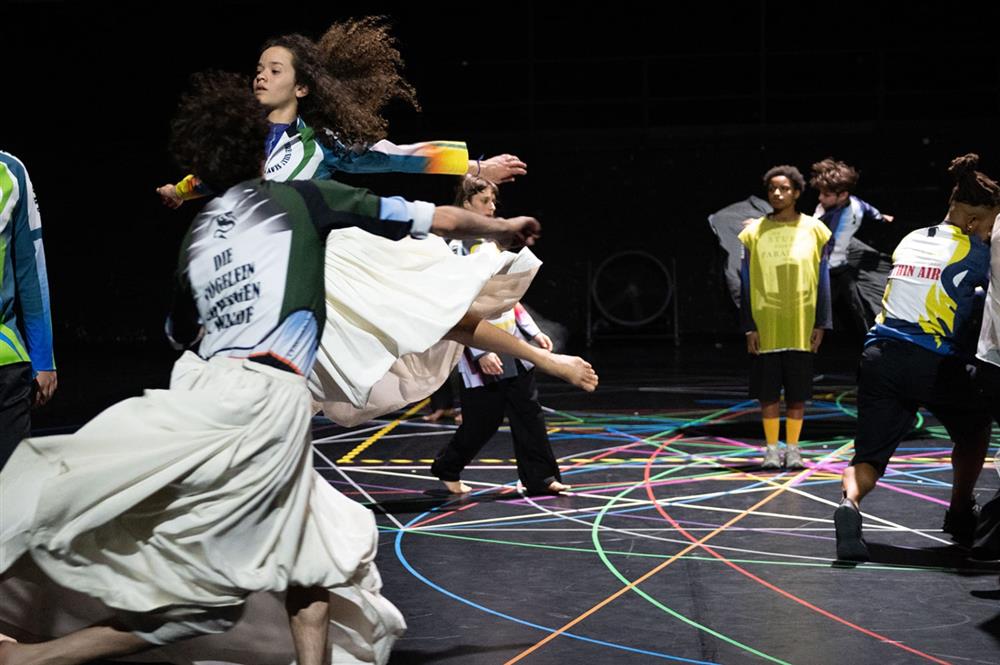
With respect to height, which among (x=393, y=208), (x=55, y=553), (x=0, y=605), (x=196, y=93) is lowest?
(x=0, y=605)

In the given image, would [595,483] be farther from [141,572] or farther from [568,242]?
[568,242]

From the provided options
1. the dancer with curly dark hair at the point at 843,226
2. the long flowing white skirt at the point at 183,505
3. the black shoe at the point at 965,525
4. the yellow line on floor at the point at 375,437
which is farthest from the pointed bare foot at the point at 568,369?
the dancer with curly dark hair at the point at 843,226

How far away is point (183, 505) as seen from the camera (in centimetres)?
306

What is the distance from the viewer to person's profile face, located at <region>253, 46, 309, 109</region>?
14.5 feet

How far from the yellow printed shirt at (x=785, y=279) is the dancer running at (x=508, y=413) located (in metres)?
1.66

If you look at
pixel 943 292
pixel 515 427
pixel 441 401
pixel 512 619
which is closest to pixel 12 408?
pixel 512 619

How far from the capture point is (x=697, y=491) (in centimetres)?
686

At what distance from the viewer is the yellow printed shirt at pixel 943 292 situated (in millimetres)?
5297

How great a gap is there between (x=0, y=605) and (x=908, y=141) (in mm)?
14901

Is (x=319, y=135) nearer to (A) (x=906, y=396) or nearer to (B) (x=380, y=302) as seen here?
(B) (x=380, y=302)

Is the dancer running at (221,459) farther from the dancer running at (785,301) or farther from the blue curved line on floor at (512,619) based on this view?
the dancer running at (785,301)

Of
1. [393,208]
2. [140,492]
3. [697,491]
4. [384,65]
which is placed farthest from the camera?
[697,491]

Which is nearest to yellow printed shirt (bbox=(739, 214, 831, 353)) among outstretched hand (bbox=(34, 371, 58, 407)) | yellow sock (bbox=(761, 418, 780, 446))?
yellow sock (bbox=(761, 418, 780, 446))

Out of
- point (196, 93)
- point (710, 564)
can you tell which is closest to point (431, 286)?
point (196, 93)
